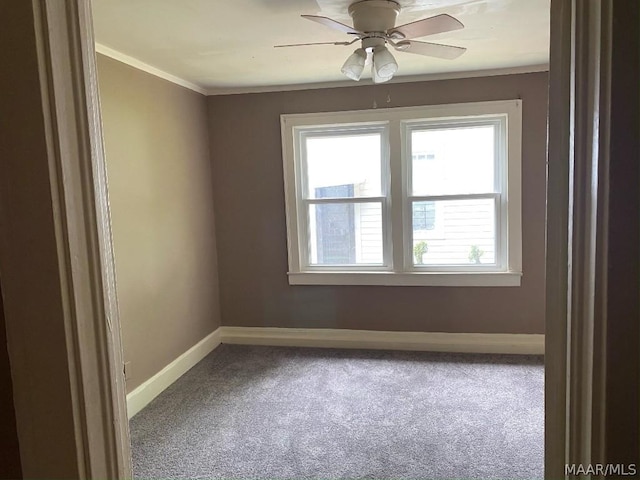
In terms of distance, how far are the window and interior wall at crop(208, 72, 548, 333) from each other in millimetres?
90

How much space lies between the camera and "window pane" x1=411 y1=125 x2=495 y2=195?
388 cm

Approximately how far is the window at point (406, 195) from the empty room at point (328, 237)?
0.02m

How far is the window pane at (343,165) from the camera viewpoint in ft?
13.3

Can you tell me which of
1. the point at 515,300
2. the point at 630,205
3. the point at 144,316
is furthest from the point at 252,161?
the point at 630,205

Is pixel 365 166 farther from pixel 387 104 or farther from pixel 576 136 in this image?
pixel 576 136

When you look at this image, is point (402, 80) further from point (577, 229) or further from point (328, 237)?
point (577, 229)

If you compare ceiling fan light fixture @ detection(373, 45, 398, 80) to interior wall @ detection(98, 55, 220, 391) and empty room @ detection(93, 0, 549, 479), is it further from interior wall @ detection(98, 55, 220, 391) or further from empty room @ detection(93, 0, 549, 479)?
interior wall @ detection(98, 55, 220, 391)

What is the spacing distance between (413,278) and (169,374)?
208 cm

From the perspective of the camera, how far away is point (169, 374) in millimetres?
3498

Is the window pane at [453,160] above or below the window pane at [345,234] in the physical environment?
above

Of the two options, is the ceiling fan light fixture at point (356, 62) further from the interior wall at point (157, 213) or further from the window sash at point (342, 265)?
the window sash at point (342, 265)

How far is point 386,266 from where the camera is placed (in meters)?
4.11

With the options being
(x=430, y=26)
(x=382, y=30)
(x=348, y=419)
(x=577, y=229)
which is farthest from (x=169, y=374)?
(x=577, y=229)

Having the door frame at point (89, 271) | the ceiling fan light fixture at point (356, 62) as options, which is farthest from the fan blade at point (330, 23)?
the door frame at point (89, 271)
